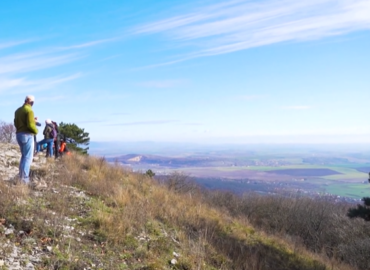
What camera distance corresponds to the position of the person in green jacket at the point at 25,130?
23.3ft

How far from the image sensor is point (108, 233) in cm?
597

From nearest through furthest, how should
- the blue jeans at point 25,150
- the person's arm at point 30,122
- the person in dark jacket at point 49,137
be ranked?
1. the person's arm at point 30,122
2. the blue jeans at point 25,150
3. the person in dark jacket at point 49,137

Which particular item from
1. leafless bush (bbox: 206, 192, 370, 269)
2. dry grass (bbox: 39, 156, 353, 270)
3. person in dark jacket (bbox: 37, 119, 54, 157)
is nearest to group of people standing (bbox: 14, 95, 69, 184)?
dry grass (bbox: 39, 156, 353, 270)

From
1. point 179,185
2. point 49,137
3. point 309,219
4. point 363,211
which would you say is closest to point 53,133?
point 49,137

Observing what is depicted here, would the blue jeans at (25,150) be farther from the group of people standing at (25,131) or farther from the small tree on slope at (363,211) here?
the small tree on slope at (363,211)

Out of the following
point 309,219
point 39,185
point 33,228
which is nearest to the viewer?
point 33,228

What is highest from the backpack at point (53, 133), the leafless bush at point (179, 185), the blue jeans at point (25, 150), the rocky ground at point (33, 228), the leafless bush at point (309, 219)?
the backpack at point (53, 133)

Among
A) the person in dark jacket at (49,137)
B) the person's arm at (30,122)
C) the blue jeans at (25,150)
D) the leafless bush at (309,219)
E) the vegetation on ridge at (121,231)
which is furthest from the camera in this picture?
the leafless bush at (309,219)

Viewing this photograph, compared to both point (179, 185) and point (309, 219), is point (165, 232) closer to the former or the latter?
point (179, 185)

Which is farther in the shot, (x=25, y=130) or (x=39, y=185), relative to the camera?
(x=39, y=185)

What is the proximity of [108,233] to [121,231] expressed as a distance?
27cm

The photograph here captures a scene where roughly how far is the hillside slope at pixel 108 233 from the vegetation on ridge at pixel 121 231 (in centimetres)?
1

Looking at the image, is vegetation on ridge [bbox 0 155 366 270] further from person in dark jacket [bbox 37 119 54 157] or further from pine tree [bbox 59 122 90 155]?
pine tree [bbox 59 122 90 155]

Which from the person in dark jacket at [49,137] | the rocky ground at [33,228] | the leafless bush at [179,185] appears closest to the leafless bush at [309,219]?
the leafless bush at [179,185]
